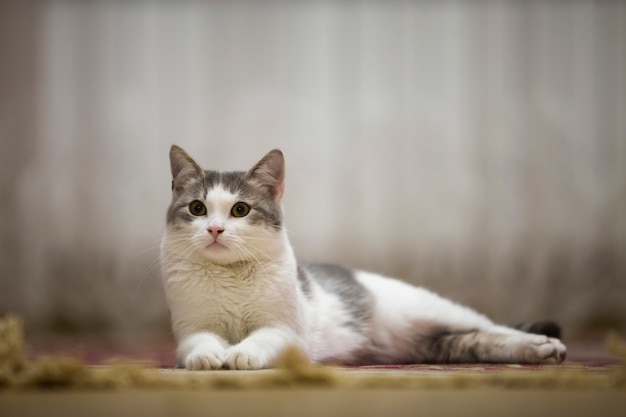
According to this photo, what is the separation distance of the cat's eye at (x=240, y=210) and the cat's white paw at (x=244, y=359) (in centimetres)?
33

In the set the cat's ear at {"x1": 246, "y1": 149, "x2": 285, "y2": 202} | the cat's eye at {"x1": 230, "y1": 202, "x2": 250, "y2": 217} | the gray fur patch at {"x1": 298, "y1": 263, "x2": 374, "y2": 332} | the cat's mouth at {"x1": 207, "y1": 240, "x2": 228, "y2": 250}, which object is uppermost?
the cat's ear at {"x1": 246, "y1": 149, "x2": 285, "y2": 202}

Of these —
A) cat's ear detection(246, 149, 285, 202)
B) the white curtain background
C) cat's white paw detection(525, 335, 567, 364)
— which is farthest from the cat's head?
the white curtain background

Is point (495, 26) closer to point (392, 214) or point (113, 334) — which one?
point (392, 214)

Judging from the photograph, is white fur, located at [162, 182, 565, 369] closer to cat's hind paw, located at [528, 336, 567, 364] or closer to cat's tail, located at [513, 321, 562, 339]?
cat's hind paw, located at [528, 336, 567, 364]

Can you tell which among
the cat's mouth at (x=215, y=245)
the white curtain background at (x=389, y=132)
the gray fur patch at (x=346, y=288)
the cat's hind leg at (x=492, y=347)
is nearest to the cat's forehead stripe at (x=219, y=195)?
the cat's mouth at (x=215, y=245)

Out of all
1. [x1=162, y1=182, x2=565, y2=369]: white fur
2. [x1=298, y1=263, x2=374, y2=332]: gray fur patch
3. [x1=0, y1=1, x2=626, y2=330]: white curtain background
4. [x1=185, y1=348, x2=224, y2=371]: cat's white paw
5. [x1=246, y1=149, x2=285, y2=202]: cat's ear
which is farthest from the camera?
[x1=0, y1=1, x2=626, y2=330]: white curtain background

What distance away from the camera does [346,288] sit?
1.88 meters

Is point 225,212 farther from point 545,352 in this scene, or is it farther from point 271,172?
point 545,352

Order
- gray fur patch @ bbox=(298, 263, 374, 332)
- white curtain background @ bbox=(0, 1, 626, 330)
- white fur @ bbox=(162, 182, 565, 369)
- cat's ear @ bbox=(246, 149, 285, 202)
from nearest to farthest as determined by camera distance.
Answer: white fur @ bbox=(162, 182, 565, 369), cat's ear @ bbox=(246, 149, 285, 202), gray fur patch @ bbox=(298, 263, 374, 332), white curtain background @ bbox=(0, 1, 626, 330)

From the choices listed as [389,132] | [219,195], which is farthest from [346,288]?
[389,132]

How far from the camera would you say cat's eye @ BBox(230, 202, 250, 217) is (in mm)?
1562

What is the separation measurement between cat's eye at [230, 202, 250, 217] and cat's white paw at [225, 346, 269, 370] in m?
0.33

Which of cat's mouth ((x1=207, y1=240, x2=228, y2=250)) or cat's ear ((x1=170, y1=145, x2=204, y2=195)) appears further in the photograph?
cat's ear ((x1=170, y1=145, x2=204, y2=195))

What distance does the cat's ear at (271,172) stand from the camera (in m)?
1.61
